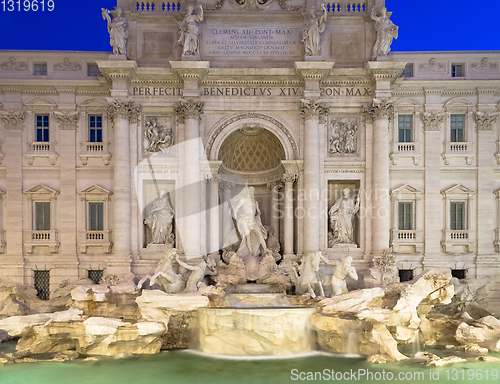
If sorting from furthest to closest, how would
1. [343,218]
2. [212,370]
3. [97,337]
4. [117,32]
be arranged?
[343,218] < [117,32] < [97,337] < [212,370]

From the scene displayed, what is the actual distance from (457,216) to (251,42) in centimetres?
1265

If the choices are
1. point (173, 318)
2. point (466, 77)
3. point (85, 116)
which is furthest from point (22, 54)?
point (466, 77)

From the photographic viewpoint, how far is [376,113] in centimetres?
1970

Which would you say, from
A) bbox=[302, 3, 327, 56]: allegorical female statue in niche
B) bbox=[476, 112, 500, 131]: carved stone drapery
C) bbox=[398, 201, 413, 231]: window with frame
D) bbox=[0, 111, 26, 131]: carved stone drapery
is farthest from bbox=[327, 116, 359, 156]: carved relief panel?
bbox=[0, 111, 26, 131]: carved stone drapery

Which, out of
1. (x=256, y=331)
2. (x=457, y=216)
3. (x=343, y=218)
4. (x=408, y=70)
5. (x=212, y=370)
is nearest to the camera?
(x=212, y=370)

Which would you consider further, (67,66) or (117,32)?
(67,66)

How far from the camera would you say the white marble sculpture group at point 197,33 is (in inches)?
765

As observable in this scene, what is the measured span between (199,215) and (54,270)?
23.7 feet

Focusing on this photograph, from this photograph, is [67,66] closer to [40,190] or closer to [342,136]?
[40,190]

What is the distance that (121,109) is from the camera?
63.8 ft

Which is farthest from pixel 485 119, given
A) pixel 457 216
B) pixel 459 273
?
pixel 459 273

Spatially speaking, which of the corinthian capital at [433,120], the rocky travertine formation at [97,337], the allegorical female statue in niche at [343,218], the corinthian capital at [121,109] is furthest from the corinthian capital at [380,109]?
the rocky travertine formation at [97,337]

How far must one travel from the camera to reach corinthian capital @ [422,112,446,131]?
67.4 feet

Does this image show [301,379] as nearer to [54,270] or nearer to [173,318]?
[173,318]
